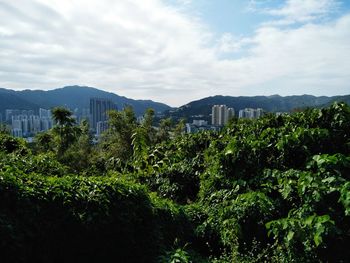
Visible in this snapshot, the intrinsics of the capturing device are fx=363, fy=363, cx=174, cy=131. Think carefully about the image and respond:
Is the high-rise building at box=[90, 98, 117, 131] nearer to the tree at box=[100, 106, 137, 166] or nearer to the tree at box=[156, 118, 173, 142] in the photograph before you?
the tree at box=[156, 118, 173, 142]

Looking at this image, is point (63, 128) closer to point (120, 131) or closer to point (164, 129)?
point (120, 131)

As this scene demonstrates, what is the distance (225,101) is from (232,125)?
157 metres

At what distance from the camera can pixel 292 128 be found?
286 inches

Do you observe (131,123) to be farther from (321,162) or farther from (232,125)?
(321,162)

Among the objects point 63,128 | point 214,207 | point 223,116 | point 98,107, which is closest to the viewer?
point 214,207

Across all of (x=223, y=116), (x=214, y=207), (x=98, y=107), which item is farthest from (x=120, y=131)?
(x=98, y=107)

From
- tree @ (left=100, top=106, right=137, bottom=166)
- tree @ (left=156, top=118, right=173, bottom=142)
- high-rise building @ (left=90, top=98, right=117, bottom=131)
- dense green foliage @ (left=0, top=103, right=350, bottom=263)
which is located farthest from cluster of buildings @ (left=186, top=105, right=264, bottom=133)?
high-rise building @ (left=90, top=98, right=117, bottom=131)

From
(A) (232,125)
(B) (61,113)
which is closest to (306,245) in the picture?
(A) (232,125)

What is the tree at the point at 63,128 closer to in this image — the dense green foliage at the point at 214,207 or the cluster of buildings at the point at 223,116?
the cluster of buildings at the point at 223,116

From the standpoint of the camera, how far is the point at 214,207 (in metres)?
6.44

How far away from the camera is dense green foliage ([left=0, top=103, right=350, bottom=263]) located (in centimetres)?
430

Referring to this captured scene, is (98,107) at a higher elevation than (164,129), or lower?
higher

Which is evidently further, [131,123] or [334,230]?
[131,123]

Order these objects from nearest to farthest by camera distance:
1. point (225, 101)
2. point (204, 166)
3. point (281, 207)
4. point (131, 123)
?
point (281, 207), point (204, 166), point (131, 123), point (225, 101)
